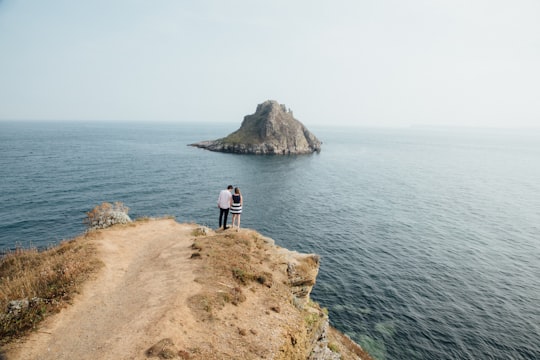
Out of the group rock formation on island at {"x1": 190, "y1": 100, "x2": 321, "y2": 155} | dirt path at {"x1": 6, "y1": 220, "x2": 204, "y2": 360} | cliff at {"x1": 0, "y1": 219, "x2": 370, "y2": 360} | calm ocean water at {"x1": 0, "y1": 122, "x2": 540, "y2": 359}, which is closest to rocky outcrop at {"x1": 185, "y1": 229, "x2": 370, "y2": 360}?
cliff at {"x1": 0, "y1": 219, "x2": 370, "y2": 360}

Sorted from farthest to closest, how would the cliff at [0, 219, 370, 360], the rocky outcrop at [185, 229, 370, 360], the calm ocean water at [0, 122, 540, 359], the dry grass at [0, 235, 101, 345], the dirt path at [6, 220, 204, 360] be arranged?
1. the calm ocean water at [0, 122, 540, 359]
2. the rocky outcrop at [185, 229, 370, 360]
3. the dry grass at [0, 235, 101, 345]
4. the cliff at [0, 219, 370, 360]
5. the dirt path at [6, 220, 204, 360]

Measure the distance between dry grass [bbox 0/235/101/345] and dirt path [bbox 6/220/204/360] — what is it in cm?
62

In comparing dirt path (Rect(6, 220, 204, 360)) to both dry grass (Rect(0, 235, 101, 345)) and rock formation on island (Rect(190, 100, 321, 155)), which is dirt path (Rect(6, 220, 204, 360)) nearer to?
dry grass (Rect(0, 235, 101, 345))

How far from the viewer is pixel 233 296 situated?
15.2m

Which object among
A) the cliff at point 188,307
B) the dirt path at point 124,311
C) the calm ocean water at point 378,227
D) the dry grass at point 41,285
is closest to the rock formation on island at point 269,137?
the calm ocean water at point 378,227

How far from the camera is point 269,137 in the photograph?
15112 centimetres

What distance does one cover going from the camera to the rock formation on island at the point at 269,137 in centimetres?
14438

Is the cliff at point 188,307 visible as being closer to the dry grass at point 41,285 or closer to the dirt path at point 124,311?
the dirt path at point 124,311

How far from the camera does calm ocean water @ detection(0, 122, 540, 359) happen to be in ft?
93.3

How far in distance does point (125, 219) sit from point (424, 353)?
31261 mm

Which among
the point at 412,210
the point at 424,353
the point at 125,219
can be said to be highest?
the point at 125,219

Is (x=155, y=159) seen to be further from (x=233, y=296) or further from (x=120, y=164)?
(x=233, y=296)

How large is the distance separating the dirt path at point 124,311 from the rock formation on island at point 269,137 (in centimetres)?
12344

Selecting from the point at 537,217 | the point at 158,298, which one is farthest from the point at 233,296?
the point at 537,217
